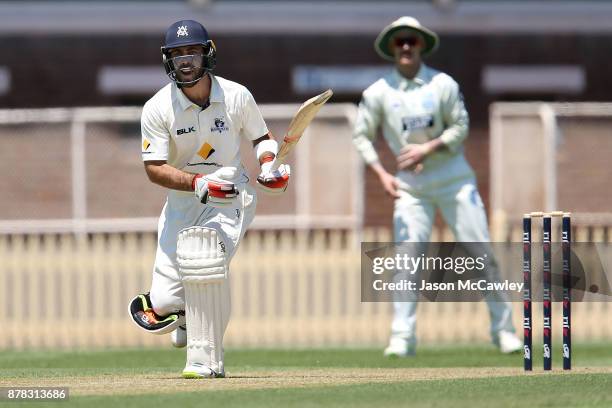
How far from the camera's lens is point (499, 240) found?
15000mm

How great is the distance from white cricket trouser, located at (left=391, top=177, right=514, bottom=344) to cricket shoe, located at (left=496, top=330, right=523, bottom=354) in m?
0.04

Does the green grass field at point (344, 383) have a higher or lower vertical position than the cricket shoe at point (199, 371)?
lower

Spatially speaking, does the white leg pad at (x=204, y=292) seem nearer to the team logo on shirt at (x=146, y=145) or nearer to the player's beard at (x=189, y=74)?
the team logo on shirt at (x=146, y=145)

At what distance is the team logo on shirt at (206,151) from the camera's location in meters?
8.73

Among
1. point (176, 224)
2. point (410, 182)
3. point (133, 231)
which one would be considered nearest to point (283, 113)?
point (133, 231)

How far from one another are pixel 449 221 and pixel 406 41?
1324 mm

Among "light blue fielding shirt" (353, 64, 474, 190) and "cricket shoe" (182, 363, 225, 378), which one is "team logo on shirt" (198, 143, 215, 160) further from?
"light blue fielding shirt" (353, 64, 474, 190)

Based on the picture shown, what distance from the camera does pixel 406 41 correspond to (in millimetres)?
11344

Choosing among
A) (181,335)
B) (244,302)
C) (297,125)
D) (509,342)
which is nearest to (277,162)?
(297,125)

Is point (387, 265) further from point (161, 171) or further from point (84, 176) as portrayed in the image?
point (84, 176)

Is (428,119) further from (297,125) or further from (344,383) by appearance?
(344,383)

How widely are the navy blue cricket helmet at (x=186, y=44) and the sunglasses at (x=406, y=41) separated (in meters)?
2.94

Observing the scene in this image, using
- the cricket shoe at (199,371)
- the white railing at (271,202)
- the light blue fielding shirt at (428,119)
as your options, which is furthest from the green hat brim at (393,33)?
the white railing at (271,202)

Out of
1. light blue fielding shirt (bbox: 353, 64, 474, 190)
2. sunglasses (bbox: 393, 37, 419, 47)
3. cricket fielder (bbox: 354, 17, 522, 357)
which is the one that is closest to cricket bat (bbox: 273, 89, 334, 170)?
cricket fielder (bbox: 354, 17, 522, 357)
